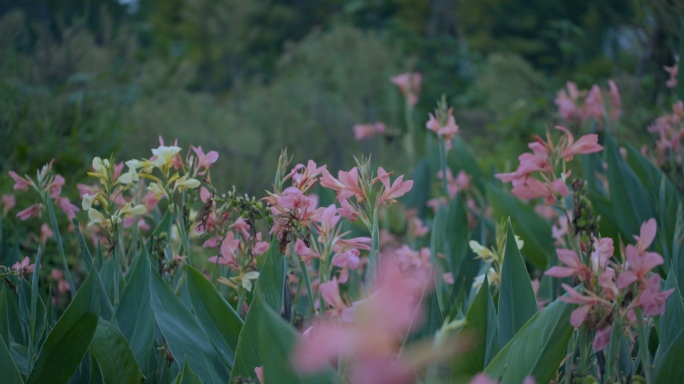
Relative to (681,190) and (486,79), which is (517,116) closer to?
(486,79)

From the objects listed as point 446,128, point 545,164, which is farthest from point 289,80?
point 545,164

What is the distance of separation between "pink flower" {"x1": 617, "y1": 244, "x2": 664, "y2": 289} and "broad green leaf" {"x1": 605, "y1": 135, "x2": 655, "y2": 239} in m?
1.31

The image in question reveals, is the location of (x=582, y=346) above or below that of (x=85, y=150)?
above

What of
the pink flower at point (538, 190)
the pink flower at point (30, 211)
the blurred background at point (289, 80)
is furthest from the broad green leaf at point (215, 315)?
the blurred background at point (289, 80)

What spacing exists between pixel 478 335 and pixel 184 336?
50 cm

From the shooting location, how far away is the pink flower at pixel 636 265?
830 mm

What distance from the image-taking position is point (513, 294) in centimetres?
120

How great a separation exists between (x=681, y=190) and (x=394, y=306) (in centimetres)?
217

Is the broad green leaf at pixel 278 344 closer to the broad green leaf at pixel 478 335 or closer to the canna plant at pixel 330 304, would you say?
the canna plant at pixel 330 304

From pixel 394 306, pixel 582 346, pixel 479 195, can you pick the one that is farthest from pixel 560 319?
pixel 479 195

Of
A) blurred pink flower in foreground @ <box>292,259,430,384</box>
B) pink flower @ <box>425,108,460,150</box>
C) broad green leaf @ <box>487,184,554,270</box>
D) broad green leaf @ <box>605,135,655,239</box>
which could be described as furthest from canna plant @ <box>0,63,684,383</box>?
broad green leaf @ <box>487,184,554,270</box>

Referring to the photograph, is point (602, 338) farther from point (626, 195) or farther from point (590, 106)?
point (590, 106)

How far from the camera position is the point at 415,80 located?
3129mm

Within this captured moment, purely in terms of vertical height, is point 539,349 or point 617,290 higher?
point 617,290
